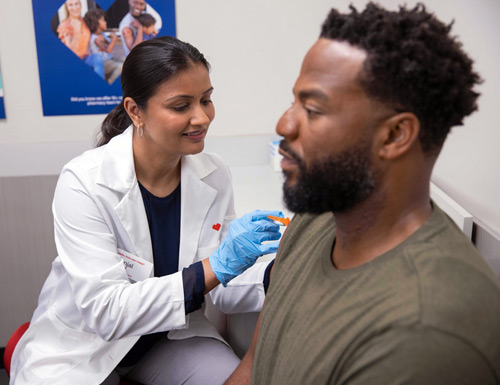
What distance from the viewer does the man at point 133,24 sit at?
2.16 metres

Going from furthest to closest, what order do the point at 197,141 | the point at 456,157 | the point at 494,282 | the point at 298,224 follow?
the point at 456,157
the point at 197,141
the point at 298,224
the point at 494,282

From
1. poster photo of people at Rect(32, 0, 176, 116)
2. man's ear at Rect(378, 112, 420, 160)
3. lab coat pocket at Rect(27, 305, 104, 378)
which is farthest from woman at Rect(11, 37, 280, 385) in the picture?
poster photo of people at Rect(32, 0, 176, 116)

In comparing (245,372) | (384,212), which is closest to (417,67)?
(384,212)

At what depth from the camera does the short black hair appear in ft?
2.12

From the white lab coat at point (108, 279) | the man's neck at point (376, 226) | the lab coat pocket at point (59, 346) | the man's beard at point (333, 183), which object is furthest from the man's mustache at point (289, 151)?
the lab coat pocket at point (59, 346)

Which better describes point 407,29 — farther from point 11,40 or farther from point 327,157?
point 11,40

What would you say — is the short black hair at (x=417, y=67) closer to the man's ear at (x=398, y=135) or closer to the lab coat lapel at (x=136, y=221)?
the man's ear at (x=398, y=135)

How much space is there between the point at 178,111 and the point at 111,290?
0.49 m

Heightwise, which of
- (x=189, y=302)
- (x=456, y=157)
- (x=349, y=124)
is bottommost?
(x=189, y=302)

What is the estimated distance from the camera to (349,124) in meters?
0.69

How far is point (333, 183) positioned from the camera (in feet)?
2.38

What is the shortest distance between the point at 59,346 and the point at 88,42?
4.42 feet

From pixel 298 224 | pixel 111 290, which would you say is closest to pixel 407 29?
pixel 298 224

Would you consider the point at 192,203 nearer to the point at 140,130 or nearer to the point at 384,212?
the point at 140,130
